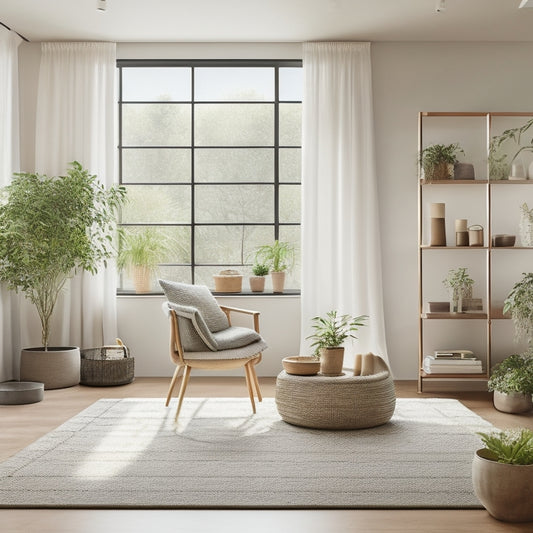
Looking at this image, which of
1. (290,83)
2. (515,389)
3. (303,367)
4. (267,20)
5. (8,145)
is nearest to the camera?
(303,367)

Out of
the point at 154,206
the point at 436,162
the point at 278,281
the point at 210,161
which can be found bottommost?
the point at 278,281

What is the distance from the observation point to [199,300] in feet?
16.0

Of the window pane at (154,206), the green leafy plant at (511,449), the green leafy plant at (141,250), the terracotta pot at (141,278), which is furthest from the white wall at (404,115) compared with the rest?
the green leafy plant at (511,449)

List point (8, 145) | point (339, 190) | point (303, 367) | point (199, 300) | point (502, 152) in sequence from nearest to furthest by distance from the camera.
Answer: point (303, 367), point (199, 300), point (8, 145), point (502, 152), point (339, 190)

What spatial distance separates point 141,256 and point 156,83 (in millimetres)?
1576

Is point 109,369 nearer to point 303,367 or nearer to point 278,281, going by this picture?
point 278,281

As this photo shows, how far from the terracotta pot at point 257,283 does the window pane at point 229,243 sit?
0.82 feet

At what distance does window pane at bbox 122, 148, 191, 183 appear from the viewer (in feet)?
20.4

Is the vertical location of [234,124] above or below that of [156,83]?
below

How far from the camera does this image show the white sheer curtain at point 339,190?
5.80 metres

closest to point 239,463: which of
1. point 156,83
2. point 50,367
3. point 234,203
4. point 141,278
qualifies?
point 50,367

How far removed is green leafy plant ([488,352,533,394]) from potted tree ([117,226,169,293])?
2960 millimetres

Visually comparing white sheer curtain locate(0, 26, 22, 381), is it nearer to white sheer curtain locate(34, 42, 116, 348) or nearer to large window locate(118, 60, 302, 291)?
white sheer curtain locate(34, 42, 116, 348)

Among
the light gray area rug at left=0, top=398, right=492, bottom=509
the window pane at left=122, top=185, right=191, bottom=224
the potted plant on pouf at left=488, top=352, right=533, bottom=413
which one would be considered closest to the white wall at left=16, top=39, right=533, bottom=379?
the window pane at left=122, top=185, right=191, bottom=224
